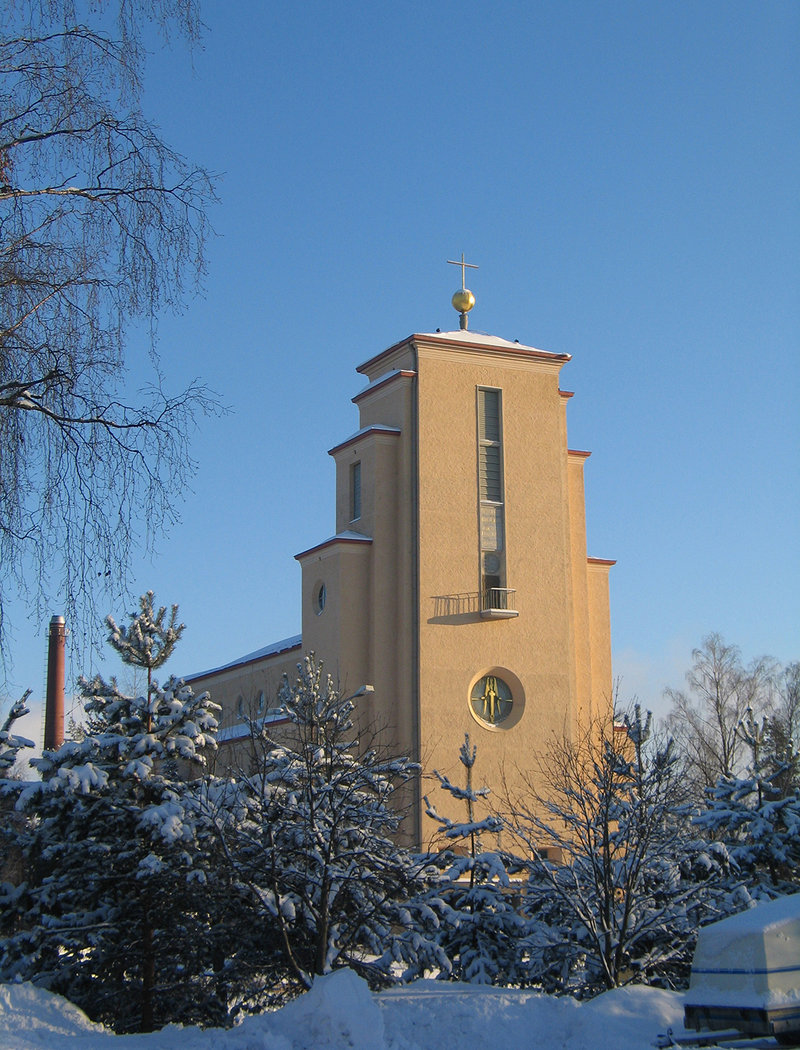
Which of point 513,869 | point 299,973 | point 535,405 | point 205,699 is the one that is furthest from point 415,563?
Answer: point 299,973

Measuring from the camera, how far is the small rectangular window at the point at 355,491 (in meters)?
34.9

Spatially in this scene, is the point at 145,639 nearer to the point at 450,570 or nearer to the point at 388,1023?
the point at 388,1023

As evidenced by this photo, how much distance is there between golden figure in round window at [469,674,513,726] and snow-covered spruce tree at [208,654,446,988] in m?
16.3

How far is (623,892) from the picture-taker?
1675 cm

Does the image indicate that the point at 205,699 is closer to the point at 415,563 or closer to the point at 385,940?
the point at 385,940

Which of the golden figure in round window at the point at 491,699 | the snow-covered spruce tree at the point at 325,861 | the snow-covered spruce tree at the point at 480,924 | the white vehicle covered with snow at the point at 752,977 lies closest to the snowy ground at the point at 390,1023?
the white vehicle covered with snow at the point at 752,977

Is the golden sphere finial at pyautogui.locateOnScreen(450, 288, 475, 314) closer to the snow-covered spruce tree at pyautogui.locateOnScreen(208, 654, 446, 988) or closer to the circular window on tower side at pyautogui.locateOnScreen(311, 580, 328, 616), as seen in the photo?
the circular window on tower side at pyautogui.locateOnScreen(311, 580, 328, 616)

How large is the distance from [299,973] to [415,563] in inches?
789

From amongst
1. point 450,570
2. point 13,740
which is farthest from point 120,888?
point 450,570

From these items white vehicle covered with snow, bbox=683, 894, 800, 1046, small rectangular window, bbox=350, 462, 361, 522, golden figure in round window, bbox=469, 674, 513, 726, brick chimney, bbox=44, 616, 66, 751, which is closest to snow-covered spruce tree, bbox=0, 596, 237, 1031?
white vehicle covered with snow, bbox=683, 894, 800, 1046

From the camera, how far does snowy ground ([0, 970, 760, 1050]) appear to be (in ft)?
33.6

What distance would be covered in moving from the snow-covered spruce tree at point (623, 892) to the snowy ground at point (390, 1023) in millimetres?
3343

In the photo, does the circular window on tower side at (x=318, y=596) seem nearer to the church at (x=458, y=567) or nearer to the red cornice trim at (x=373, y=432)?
the church at (x=458, y=567)

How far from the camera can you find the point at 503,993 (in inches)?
491
